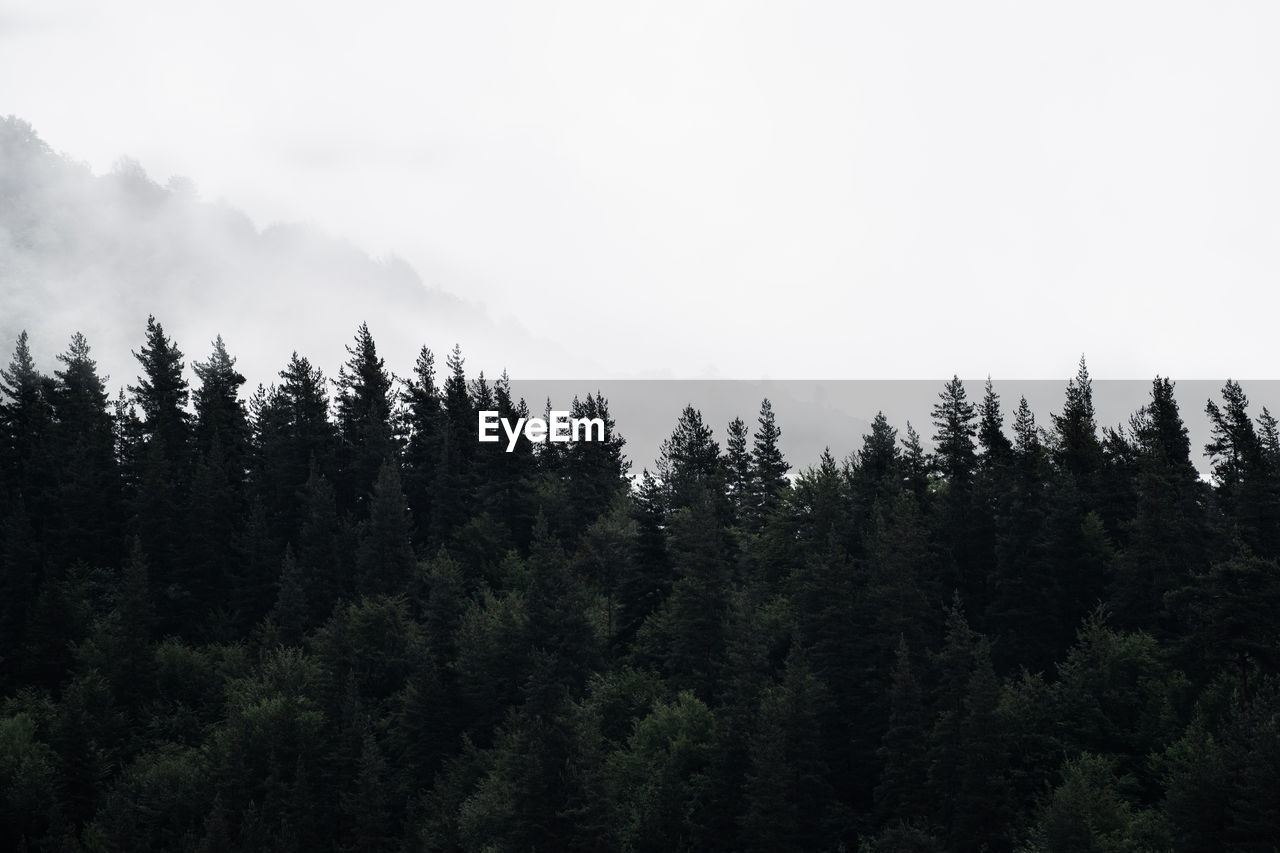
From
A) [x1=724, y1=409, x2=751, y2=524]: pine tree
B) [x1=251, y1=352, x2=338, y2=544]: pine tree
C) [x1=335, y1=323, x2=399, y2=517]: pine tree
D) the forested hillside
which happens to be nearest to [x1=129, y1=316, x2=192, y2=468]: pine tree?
the forested hillside

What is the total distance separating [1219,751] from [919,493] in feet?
135

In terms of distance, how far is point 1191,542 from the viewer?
246 ft

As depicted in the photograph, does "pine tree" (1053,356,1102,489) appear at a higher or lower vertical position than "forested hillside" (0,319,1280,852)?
higher

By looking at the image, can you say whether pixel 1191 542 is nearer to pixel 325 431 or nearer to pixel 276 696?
pixel 276 696

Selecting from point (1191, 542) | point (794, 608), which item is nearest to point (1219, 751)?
point (1191, 542)

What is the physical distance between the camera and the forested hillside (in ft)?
211

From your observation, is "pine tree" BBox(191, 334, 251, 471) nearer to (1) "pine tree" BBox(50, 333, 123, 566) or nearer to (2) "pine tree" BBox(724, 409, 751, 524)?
(1) "pine tree" BBox(50, 333, 123, 566)

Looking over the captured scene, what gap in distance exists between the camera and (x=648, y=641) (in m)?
87.6

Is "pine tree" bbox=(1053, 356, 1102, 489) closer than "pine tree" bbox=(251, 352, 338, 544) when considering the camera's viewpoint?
Yes

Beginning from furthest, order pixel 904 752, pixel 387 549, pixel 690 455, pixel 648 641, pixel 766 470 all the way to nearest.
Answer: pixel 690 455 < pixel 766 470 < pixel 387 549 < pixel 648 641 < pixel 904 752

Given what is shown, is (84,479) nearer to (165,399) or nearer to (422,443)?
(165,399)

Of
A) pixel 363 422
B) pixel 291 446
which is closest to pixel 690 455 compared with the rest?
pixel 363 422

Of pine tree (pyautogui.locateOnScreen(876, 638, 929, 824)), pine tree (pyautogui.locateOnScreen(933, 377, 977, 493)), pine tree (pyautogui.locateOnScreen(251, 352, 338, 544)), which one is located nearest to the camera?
pine tree (pyautogui.locateOnScreen(876, 638, 929, 824))

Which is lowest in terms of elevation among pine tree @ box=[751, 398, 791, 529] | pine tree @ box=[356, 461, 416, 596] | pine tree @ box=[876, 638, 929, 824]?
pine tree @ box=[876, 638, 929, 824]
